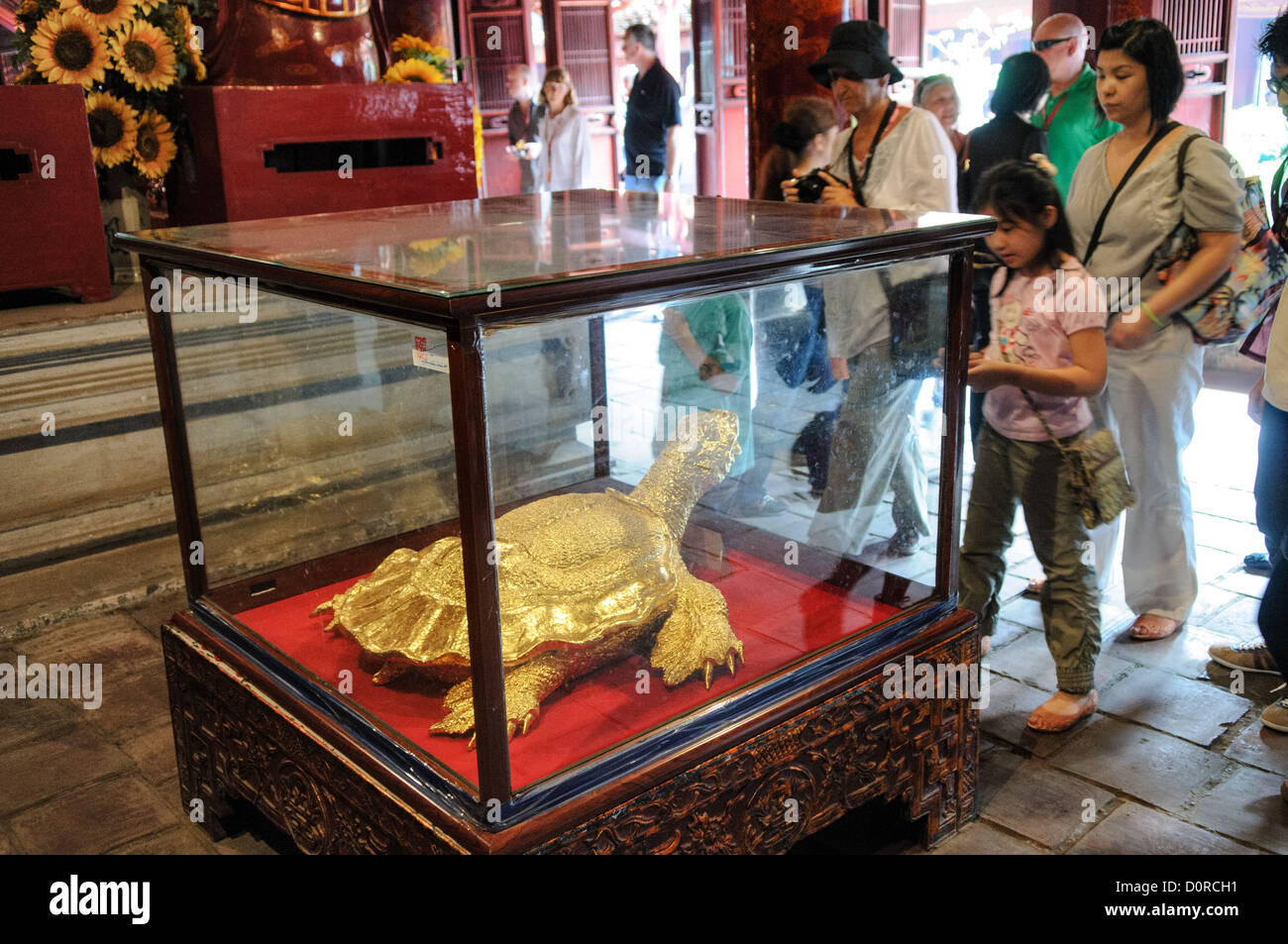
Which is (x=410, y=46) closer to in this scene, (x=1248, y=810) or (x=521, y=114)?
(x=1248, y=810)

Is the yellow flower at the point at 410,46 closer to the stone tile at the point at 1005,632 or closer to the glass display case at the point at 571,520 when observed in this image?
the glass display case at the point at 571,520

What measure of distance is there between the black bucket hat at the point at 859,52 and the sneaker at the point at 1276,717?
1949mm

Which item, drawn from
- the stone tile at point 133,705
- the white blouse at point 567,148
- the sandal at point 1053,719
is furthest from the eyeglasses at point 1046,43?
the white blouse at point 567,148

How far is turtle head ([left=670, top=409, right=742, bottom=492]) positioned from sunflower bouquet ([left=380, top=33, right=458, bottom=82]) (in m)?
2.60

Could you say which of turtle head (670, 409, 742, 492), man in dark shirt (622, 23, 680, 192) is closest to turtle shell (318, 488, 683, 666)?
turtle head (670, 409, 742, 492)

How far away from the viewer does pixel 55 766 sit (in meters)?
2.77

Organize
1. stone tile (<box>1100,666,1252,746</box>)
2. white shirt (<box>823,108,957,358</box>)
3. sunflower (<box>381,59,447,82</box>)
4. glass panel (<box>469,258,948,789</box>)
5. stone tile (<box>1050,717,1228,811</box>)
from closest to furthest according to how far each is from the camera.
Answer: glass panel (<box>469,258,948,789</box>) → stone tile (<box>1050,717,1228,811</box>) → stone tile (<box>1100,666,1252,746</box>) → white shirt (<box>823,108,957,358</box>) → sunflower (<box>381,59,447,82</box>)

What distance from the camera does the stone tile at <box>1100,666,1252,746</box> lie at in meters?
2.76

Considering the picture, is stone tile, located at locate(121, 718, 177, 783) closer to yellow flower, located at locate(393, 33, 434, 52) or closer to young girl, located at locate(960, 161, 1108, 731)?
young girl, located at locate(960, 161, 1108, 731)

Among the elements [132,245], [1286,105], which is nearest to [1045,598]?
[1286,105]

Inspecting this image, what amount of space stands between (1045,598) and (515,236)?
165 centimetres

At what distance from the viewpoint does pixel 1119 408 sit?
312 centimetres
